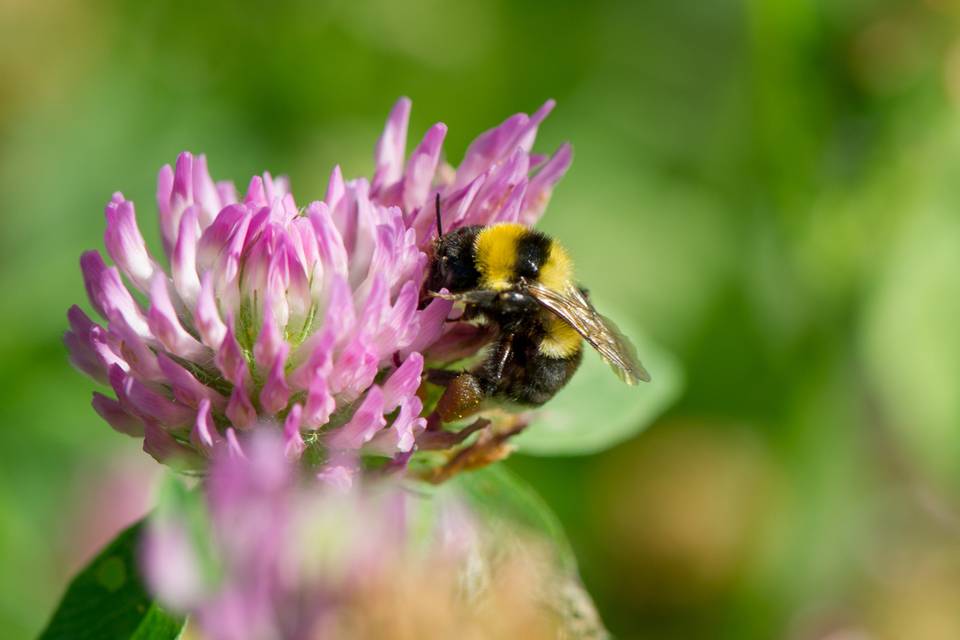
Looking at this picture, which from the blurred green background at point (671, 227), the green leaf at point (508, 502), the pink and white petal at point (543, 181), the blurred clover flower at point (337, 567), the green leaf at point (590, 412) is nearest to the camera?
the blurred clover flower at point (337, 567)

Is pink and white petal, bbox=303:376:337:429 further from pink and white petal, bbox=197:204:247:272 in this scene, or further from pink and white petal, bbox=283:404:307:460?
pink and white petal, bbox=197:204:247:272

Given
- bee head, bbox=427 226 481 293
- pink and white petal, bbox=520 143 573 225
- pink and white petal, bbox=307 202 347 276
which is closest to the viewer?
pink and white petal, bbox=307 202 347 276

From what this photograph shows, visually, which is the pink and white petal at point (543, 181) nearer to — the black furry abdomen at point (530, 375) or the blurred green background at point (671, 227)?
the black furry abdomen at point (530, 375)

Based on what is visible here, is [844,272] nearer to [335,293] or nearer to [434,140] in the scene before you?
[434,140]

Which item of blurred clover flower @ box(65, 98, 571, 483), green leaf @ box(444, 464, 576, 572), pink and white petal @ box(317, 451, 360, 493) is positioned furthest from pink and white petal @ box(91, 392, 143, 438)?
green leaf @ box(444, 464, 576, 572)

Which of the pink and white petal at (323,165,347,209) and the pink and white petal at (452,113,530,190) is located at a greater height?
the pink and white petal at (452,113,530,190)

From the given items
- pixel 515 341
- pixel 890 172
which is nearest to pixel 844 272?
pixel 890 172

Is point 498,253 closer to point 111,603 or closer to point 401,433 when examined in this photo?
point 401,433

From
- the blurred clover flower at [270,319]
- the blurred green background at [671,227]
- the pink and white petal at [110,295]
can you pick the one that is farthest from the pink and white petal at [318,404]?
the blurred green background at [671,227]

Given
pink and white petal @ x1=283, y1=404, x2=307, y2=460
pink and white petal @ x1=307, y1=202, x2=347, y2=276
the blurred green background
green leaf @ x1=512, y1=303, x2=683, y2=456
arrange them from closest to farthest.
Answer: pink and white petal @ x1=283, y1=404, x2=307, y2=460 < pink and white petal @ x1=307, y1=202, x2=347, y2=276 < green leaf @ x1=512, y1=303, x2=683, y2=456 < the blurred green background
